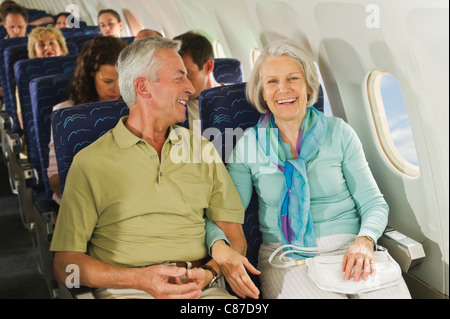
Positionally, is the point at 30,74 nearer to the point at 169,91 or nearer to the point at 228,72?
the point at 228,72

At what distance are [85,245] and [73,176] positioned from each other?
0.86 feet

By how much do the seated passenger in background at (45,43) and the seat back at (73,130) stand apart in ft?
8.45

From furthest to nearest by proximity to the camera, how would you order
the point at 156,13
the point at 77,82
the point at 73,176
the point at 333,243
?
the point at 156,13
the point at 77,82
the point at 333,243
the point at 73,176

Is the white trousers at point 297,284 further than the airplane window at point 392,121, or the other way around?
the airplane window at point 392,121

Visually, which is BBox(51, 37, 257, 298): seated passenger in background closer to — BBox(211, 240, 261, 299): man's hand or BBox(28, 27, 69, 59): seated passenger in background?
BBox(211, 240, 261, 299): man's hand

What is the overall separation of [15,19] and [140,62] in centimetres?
524

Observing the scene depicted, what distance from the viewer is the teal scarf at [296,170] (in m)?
2.44

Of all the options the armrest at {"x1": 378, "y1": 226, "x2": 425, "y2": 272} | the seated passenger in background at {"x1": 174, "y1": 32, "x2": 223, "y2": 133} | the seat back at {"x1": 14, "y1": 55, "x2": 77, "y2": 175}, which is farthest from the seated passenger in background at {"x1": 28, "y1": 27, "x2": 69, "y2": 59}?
the armrest at {"x1": 378, "y1": 226, "x2": 425, "y2": 272}

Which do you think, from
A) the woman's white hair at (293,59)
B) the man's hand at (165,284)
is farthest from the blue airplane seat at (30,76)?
the man's hand at (165,284)

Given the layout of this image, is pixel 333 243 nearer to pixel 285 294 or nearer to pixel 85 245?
pixel 285 294

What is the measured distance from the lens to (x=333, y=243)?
8.15ft

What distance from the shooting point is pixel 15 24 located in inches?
274

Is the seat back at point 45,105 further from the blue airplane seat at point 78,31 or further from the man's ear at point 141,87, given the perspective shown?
the blue airplane seat at point 78,31
